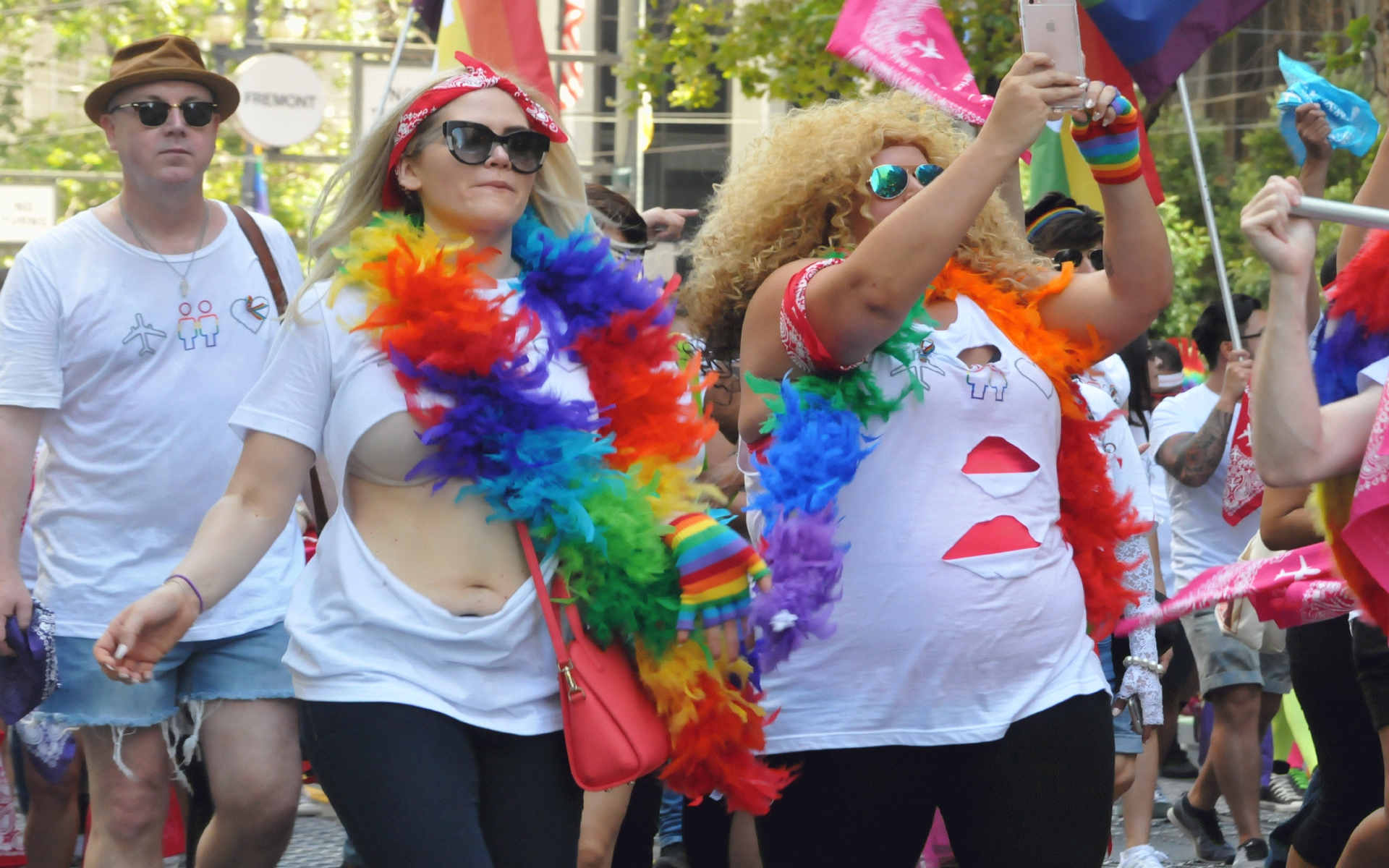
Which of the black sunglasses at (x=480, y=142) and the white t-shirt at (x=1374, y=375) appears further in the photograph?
the black sunglasses at (x=480, y=142)

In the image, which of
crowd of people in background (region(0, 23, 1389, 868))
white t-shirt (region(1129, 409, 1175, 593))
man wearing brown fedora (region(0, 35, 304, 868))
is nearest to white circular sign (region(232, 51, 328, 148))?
white t-shirt (region(1129, 409, 1175, 593))

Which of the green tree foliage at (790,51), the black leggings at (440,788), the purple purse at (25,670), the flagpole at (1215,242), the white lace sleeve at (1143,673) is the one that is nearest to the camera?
the black leggings at (440,788)

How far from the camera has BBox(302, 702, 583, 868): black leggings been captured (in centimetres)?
257

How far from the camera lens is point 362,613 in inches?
106

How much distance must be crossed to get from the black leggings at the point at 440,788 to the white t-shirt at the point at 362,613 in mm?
32

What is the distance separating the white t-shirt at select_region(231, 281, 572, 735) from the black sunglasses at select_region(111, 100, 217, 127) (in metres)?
1.50

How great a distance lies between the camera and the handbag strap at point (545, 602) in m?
2.74

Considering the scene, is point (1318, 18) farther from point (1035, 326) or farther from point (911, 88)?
point (1035, 326)

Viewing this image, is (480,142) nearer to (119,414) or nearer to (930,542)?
(930,542)

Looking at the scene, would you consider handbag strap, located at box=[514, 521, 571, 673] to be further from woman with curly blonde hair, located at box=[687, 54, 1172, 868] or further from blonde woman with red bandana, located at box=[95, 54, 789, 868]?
woman with curly blonde hair, located at box=[687, 54, 1172, 868]

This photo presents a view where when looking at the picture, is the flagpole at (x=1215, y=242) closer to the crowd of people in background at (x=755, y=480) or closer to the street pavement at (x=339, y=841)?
the street pavement at (x=339, y=841)

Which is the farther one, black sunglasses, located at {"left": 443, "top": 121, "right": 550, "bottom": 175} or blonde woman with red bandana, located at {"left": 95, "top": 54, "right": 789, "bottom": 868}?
black sunglasses, located at {"left": 443, "top": 121, "right": 550, "bottom": 175}

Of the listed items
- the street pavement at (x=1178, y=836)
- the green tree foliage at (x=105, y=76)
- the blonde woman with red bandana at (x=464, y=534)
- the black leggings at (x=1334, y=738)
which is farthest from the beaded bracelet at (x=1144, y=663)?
the green tree foliage at (x=105, y=76)

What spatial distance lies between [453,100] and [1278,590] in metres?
1.62
